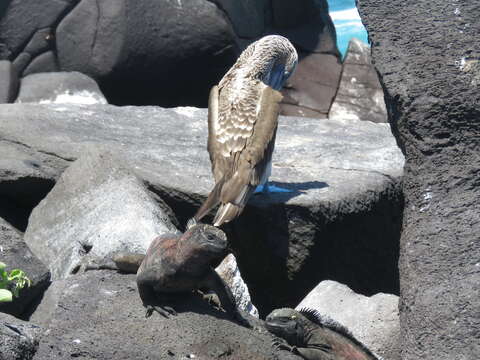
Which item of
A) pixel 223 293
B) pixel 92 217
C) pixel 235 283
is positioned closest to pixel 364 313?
pixel 235 283

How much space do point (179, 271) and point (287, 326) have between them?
614 millimetres

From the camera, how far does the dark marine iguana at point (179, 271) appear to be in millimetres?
4195

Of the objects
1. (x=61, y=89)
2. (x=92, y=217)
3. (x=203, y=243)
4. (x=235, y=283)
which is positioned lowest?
(x=61, y=89)

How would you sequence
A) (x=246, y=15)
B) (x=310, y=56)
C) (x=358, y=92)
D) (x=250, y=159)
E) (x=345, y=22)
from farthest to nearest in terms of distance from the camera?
(x=345, y=22)
(x=310, y=56)
(x=358, y=92)
(x=246, y=15)
(x=250, y=159)

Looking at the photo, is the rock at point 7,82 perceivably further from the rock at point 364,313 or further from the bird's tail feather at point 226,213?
the rock at point 364,313

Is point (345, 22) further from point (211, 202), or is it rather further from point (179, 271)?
point (179, 271)

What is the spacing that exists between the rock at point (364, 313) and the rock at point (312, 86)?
699 cm

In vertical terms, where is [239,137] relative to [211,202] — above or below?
above

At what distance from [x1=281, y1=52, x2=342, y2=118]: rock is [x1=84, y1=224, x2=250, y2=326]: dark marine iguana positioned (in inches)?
335

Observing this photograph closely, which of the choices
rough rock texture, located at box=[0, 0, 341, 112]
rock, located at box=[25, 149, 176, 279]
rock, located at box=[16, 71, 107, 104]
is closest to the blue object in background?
rough rock texture, located at box=[0, 0, 341, 112]

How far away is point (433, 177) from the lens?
4.61 metres

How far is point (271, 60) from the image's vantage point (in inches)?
298

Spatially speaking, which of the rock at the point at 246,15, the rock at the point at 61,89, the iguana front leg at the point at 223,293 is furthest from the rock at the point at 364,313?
the rock at the point at 246,15

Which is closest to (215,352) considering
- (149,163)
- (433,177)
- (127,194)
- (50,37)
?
(433,177)
